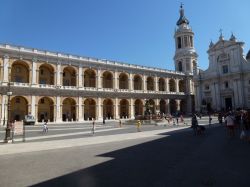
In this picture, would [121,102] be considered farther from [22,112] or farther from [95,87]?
[22,112]

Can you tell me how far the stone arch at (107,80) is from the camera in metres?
50.7

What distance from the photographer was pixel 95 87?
155 feet

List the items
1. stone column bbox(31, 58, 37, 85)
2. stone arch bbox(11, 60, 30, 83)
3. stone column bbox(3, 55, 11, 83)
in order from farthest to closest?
1. stone arch bbox(11, 60, 30, 83)
2. stone column bbox(31, 58, 37, 85)
3. stone column bbox(3, 55, 11, 83)

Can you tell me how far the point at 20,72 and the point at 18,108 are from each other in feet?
21.3

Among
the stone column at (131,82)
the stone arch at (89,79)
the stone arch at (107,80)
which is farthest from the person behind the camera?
Answer: the stone column at (131,82)

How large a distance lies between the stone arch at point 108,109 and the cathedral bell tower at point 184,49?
91.4 ft

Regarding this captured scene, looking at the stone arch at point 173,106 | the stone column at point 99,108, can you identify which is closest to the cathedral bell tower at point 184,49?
the stone arch at point 173,106

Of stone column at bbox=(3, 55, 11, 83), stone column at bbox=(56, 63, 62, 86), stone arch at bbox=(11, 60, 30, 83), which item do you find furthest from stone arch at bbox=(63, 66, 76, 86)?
stone column at bbox=(3, 55, 11, 83)

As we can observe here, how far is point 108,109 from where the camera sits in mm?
51969

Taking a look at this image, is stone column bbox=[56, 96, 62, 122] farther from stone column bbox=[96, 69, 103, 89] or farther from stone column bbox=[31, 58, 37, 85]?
stone column bbox=[96, 69, 103, 89]

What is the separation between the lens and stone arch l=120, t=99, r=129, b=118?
52.8 meters

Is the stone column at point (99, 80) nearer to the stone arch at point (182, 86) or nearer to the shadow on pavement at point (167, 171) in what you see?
the stone arch at point (182, 86)

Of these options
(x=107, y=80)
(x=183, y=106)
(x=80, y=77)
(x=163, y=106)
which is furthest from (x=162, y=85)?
(x=80, y=77)

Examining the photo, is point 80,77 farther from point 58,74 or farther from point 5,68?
point 5,68
